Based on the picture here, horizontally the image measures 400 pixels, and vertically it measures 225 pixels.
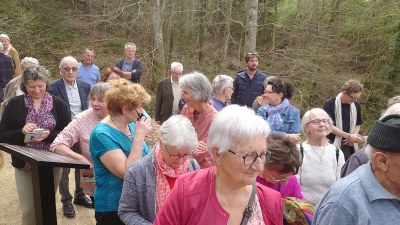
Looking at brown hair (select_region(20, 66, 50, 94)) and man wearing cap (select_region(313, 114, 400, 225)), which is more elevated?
brown hair (select_region(20, 66, 50, 94))

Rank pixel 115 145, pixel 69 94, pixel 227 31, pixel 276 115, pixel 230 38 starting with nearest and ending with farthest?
pixel 115 145 → pixel 276 115 → pixel 69 94 → pixel 227 31 → pixel 230 38

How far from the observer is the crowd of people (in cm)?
157

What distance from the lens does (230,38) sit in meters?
15.0

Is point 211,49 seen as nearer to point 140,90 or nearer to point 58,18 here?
point 58,18

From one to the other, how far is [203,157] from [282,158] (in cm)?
107

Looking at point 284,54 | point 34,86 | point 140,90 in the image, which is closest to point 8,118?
point 34,86

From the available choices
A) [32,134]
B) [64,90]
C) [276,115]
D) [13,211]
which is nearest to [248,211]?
[32,134]

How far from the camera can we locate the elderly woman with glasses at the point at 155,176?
2.08 m

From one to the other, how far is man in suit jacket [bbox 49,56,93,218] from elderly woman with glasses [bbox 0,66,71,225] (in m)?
0.96

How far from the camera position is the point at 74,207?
4625 mm

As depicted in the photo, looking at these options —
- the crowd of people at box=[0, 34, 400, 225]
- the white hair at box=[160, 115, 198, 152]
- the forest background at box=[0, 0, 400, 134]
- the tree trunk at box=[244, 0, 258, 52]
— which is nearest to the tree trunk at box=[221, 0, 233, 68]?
the forest background at box=[0, 0, 400, 134]

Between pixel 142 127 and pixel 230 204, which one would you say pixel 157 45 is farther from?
pixel 230 204

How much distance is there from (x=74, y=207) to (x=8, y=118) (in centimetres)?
179

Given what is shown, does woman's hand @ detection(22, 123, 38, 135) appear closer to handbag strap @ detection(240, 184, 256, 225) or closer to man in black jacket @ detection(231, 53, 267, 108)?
handbag strap @ detection(240, 184, 256, 225)
